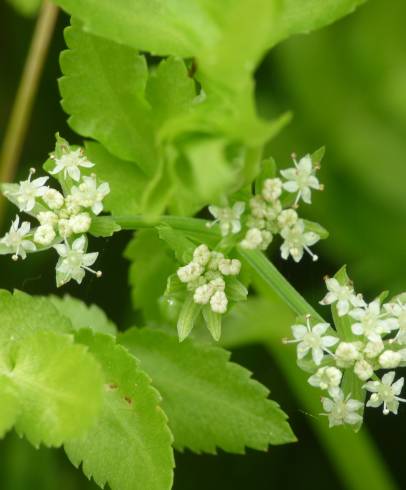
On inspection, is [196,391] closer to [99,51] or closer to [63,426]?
[63,426]

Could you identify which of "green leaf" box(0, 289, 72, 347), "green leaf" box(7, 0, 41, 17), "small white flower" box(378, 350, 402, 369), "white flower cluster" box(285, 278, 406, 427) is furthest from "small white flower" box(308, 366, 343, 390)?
"green leaf" box(7, 0, 41, 17)

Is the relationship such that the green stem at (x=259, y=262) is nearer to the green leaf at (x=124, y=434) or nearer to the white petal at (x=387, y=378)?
the white petal at (x=387, y=378)

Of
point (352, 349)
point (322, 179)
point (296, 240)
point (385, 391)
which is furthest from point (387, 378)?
point (322, 179)

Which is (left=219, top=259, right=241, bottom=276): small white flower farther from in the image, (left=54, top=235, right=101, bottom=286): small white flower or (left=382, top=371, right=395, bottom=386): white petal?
(left=382, top=371, right=395, bottom=386): white petal

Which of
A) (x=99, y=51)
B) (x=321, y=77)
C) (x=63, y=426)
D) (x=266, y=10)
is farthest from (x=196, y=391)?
(x=321, y=77)

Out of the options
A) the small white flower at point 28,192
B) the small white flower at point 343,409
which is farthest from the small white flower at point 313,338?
the small white flower at point 28,192

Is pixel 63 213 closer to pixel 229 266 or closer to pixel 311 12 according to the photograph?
pixel 229 266

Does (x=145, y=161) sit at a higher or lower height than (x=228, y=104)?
lower
